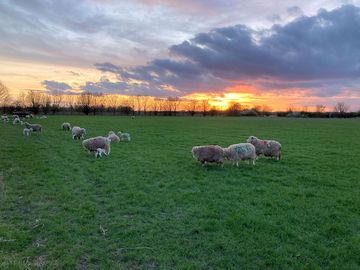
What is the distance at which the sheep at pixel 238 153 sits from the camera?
1509 cm

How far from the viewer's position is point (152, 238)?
23.3 feet

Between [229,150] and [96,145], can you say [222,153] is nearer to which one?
[229,150]

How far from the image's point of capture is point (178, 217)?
8.45 m

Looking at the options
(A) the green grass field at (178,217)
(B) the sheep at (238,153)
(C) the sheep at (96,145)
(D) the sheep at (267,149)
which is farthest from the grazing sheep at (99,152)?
(D) the sheep at (267,149)

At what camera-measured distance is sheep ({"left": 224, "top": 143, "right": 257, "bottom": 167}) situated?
15086 mm

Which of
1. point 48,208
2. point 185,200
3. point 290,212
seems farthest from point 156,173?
point 290,212

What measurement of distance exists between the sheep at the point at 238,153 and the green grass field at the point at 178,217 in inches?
16.6

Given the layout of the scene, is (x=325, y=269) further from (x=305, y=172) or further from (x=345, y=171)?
(x=345, y=171)

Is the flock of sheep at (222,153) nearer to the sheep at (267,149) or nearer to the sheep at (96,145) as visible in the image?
the sheep at (267,149)

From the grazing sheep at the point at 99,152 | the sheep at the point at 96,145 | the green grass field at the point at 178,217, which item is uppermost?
the sheep at the point at 96,145

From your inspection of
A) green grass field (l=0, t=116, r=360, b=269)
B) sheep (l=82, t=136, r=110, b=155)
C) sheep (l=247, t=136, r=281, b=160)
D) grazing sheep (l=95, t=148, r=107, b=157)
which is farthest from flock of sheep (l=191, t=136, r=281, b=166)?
sheep (l=82, t=136, r=110, b=155)

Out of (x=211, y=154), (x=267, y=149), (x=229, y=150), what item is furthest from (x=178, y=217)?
(x=267, y=149)

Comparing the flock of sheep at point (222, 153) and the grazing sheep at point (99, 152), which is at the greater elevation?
the flock of sheep at point (222, 153)

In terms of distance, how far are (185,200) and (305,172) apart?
7.37 metres
